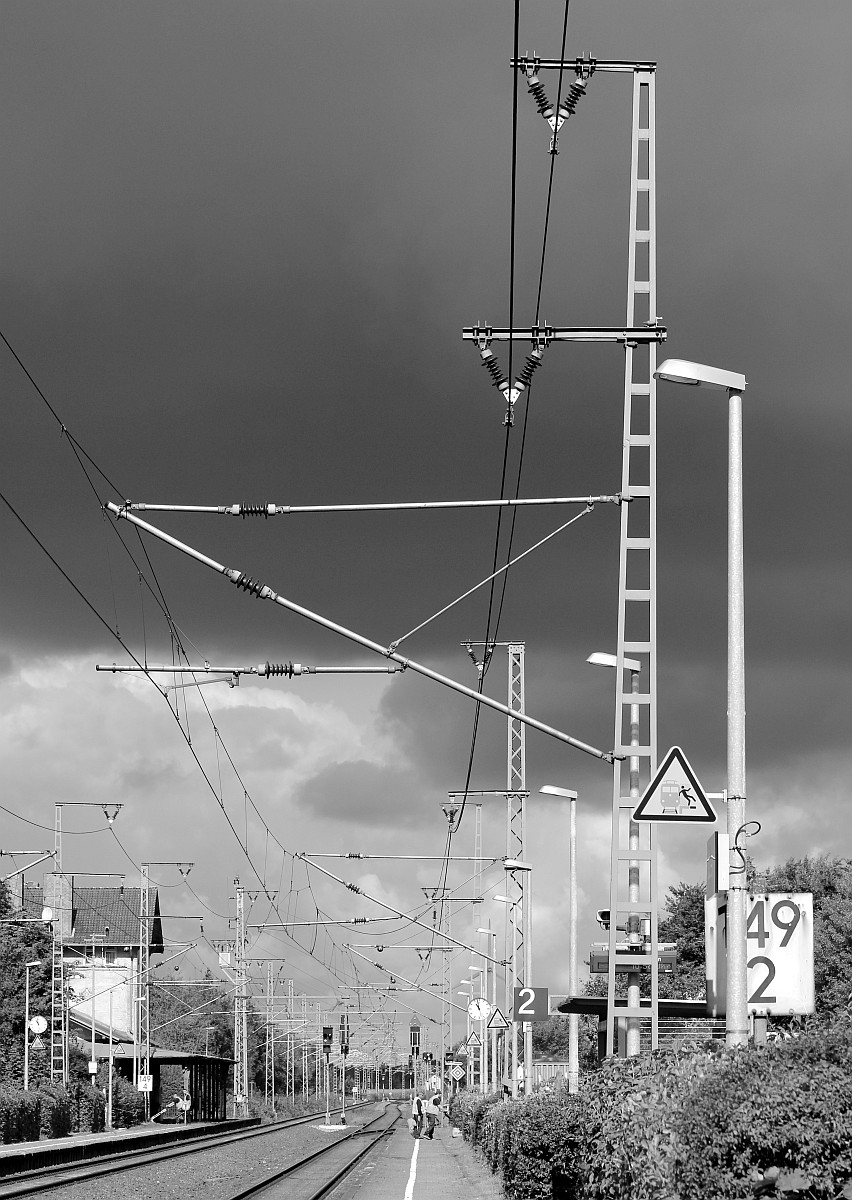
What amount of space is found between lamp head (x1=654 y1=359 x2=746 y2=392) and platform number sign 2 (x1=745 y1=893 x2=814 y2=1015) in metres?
5.26

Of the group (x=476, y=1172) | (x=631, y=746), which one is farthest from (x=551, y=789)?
(x=631, y=746)

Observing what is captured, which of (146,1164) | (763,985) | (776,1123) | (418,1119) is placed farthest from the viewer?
(418,1119)

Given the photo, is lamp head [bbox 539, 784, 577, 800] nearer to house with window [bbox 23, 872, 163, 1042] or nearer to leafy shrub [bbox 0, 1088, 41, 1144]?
leafy shrub [bbox 0, 1088, 41, 1144]

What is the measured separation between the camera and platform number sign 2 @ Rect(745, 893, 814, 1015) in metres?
14.9

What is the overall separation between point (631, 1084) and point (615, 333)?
1101 centimetres

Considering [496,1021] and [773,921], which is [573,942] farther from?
[773,921]

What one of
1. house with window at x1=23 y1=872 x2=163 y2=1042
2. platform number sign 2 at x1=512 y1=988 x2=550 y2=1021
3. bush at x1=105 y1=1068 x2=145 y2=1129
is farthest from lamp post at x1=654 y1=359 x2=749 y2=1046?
house with window at x1=23 y1=872 x2=163 y2=1042

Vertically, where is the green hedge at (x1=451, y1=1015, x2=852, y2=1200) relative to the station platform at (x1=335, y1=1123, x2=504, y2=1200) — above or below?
above

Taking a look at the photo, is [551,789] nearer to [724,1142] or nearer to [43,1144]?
[724,1142]

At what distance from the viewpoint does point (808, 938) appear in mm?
15133

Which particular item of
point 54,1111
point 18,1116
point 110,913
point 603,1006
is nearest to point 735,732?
point 603,1006

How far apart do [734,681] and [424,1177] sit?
27284 millimetres

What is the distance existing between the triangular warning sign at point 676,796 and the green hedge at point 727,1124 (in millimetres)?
2439

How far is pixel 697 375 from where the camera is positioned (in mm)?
16031
